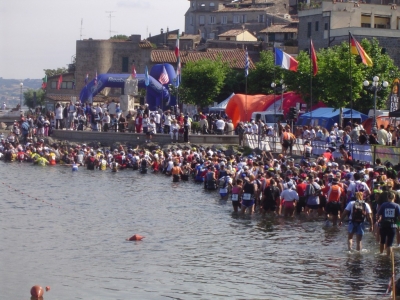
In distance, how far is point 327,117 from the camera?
46.7 meters

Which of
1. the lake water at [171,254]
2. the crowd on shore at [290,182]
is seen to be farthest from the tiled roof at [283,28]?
the lake water at [171,254]

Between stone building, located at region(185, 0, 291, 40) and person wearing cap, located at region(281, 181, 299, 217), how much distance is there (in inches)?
2877

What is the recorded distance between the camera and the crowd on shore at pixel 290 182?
797 inches

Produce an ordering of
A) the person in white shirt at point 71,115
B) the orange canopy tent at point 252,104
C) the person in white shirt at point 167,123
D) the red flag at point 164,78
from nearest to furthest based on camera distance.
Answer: the person in white shirt at point 167,123, the orange canopy tent at point 252,104, the person in white shirt at point 71,115, the red flag at point 164,78

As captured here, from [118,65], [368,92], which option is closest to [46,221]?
[368,92]

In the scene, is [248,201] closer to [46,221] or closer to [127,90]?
[46,221]

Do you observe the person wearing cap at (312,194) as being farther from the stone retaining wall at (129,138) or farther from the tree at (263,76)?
the tree at (263,76)

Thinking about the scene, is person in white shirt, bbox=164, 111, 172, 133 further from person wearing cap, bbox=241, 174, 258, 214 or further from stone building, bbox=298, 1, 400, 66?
person wearing cap, bbox=241, 174, 258, 214

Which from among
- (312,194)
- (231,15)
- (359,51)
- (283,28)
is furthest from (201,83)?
(231,15)

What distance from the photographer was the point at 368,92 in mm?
49594

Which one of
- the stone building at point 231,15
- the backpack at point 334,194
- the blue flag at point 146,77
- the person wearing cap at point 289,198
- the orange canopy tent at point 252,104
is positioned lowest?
the person wearing cap at point 289,198

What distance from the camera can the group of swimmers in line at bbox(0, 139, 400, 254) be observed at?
20.2 m

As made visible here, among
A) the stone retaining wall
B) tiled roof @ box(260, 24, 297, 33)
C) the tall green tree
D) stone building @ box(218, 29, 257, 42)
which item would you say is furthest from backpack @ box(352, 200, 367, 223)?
stone building @ box(218, 29, 257, 42)

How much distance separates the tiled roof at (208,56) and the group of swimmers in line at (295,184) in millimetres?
30981
